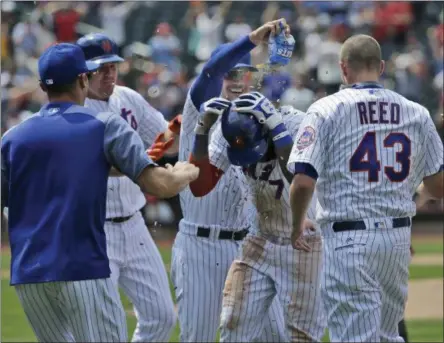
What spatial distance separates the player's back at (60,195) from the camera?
19.1 ft

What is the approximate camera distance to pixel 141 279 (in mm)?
8352

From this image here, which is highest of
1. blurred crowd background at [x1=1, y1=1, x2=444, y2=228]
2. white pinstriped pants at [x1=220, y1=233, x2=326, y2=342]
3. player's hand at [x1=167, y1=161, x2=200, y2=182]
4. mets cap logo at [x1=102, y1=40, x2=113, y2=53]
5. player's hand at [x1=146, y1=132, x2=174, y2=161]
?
blurred crowd background at [x1=1, y1=1, x2=444, y2=228]

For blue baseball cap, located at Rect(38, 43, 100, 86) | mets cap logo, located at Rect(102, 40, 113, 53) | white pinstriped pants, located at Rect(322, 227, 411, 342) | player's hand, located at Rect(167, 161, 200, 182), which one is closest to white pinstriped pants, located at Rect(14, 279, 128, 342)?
player's hand, located at Rect(167, 161, 200, 182)

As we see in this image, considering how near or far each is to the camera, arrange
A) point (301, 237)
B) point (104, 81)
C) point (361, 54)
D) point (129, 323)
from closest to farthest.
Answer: point (361, 54) → point (301, 237) → point (104, 81) → point (129, 323)

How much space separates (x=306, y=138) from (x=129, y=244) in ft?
7.26

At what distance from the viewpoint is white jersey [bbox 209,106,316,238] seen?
7.33 m

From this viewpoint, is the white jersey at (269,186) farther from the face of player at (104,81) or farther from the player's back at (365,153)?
the face of player at (104,81)

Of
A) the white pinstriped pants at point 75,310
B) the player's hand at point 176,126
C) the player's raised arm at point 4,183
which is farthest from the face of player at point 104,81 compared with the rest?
the white pinstriped pants at point 75,310

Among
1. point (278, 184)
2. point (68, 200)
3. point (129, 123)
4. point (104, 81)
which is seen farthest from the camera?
point (129, 123)

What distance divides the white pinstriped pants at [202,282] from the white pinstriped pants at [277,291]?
1.23ft

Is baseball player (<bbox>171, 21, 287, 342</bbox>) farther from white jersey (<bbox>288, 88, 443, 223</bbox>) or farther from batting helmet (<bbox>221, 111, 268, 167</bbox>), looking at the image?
white jersey (<bbox>288, 88, 443, 223</bbox>)

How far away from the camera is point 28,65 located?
19.5 metres

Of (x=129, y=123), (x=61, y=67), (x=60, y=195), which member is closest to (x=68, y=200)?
(x=60, y=195)

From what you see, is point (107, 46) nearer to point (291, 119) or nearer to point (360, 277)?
point (291, 119)
